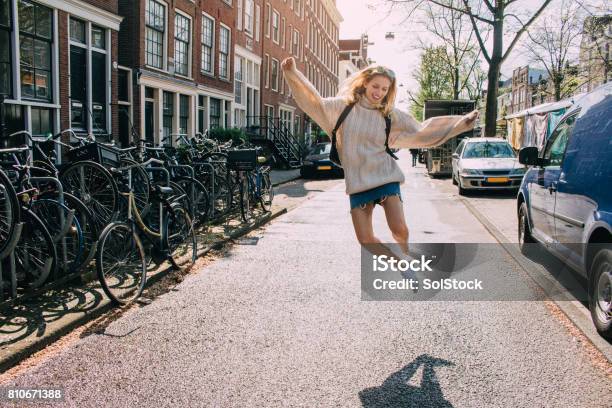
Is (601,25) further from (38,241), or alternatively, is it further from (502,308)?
(38,241)

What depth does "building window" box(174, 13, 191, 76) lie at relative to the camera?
19609 mm

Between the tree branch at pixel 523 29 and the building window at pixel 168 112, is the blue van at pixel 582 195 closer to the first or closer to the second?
the building window at pixel 168 112

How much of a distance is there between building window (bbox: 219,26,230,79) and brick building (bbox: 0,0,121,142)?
937 cm

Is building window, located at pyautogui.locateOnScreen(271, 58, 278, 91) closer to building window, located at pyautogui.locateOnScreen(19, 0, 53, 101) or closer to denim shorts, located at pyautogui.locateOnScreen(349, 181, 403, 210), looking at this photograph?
building window, located at pyautogui.locateOnScreen(19, 0, 53, 101)

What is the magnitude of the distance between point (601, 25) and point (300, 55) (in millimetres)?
20721

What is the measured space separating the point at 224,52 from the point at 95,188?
1931 centimetres

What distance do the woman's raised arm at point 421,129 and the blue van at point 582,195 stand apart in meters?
1.18

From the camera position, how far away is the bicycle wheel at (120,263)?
4922 mm

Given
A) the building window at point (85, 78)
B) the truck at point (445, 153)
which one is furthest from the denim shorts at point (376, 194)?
the truck at point (445, 153)

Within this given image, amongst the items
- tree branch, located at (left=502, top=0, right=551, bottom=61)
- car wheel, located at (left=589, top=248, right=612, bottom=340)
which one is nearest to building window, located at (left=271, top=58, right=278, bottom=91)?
tree branch, located at (left=502, top=0, right=551, bottom=61)

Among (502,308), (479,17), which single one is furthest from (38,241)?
(479,17)

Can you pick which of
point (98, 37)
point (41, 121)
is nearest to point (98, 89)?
point (98, 37)

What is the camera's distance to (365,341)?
4266 mm

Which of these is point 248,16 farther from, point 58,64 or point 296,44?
point 58,64
